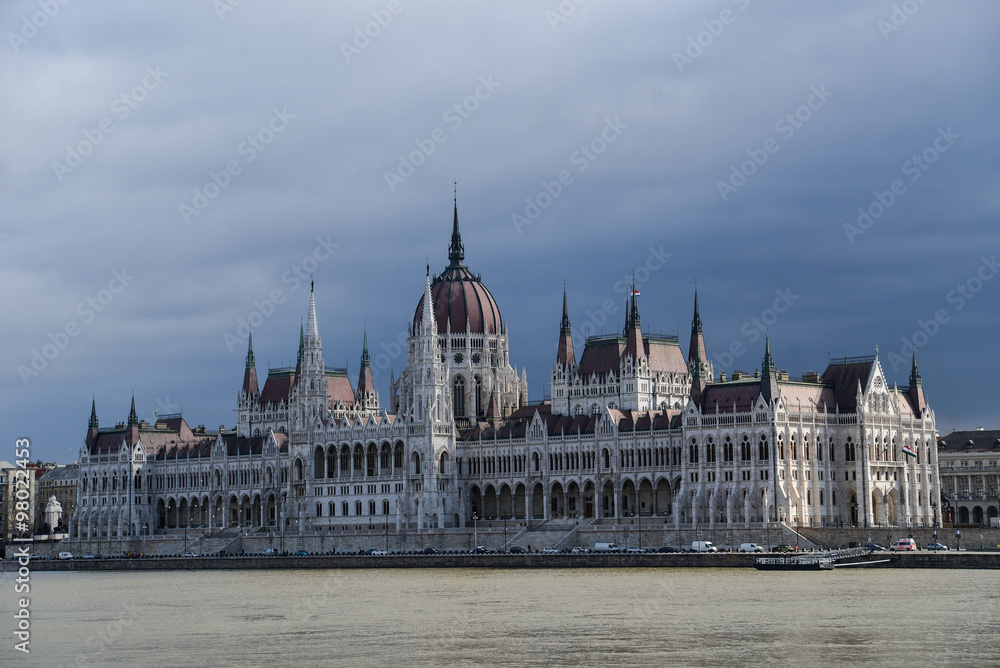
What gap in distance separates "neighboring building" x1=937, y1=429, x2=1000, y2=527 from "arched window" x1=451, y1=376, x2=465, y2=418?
48.5m

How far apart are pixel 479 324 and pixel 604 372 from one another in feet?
61.6

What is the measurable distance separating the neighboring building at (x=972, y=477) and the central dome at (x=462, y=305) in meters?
47.8

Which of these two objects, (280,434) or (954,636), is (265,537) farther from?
(954,636)

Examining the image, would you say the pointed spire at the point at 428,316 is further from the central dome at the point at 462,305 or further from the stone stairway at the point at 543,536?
the stone stairway at the point at 543,536

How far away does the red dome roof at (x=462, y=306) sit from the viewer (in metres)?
176

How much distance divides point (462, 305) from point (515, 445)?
22.5 m

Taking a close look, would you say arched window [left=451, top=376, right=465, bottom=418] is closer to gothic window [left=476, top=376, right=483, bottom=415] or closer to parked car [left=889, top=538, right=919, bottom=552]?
gothic window [left=476, top=376, right=483, bottom=415]

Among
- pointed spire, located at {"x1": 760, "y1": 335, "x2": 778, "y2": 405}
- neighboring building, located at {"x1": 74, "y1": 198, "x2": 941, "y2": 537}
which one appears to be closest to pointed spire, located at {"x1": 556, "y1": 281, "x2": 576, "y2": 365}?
neighboring building, located at {"x1": 74, "y1": 198, "x2": 941, "y2": 537}

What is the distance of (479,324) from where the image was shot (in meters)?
177

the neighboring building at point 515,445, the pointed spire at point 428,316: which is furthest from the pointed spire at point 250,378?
the pointed spire at point 428,316

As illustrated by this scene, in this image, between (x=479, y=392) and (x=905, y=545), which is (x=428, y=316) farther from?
(x=905, y=545)

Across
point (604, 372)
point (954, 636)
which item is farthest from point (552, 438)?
point (954, 636)

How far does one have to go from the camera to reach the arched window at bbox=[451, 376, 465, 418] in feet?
577

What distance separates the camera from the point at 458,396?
176m
